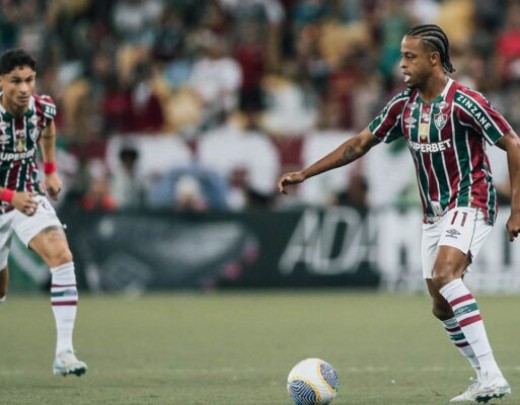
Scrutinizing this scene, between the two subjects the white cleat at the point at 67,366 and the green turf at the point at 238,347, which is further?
the white cleat at the point at 67,366

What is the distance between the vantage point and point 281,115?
19875mm

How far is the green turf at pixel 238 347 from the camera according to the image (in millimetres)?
8953

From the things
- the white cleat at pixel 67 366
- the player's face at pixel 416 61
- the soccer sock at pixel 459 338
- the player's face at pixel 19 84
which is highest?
the player's face at pixel 416 61

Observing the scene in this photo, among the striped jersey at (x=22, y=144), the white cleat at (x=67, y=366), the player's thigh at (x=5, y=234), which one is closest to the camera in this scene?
the white cleat at (x=67, y=366)

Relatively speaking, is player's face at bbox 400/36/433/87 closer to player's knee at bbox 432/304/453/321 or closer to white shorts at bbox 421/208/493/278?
white shorts at bbox 421/208/493/278

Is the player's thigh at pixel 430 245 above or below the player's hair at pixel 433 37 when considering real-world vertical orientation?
below

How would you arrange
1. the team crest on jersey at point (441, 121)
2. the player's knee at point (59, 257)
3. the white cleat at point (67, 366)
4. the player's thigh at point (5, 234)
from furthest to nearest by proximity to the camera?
1. the player's thigh at point (5, 234)
2. the player's knee at point (59, 257)
3. the white cleat at point (67, 366)
4. the team crest on jersey at point (441, 121)

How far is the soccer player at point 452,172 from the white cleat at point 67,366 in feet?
8.15

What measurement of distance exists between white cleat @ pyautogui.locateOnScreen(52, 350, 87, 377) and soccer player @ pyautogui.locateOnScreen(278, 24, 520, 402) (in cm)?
248

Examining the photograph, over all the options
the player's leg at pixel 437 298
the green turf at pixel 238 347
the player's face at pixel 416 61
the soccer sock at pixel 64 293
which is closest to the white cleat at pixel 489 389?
the green turf at pixel 238 347

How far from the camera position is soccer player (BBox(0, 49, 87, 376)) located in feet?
31.3

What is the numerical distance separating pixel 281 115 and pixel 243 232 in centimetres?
246

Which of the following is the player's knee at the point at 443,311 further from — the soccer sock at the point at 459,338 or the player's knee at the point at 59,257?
the player's knee at the point at 59,257

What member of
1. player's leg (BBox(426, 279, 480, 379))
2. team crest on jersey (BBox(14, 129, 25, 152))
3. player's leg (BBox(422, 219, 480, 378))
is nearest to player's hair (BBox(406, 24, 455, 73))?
player's leg (BBox(422, 219, 480, 378))
